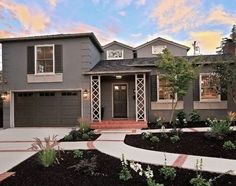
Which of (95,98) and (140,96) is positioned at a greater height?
(140,96)

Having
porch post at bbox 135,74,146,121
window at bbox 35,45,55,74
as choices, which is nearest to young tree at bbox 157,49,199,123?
porch post at bbox 135,74,146,121

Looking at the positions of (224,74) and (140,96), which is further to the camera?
(140,96)

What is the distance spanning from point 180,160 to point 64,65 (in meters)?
10.8

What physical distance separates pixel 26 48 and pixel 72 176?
1260 cm

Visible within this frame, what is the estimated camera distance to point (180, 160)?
742 centimetres

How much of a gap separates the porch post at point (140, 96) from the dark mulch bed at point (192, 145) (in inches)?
209

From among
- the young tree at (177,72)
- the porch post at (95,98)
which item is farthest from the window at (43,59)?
the young tree at (177,72)

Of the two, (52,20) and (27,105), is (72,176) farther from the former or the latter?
(52,20)

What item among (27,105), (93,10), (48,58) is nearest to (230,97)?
(93,10)

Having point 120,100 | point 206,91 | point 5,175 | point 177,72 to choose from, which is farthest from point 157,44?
point 5,175

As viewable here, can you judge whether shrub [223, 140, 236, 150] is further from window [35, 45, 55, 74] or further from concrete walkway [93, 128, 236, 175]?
window [35, 45, 55, 74]

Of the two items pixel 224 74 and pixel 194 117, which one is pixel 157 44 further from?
pixel 224 74

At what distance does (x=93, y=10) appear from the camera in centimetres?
1470

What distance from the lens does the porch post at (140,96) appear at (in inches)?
635
